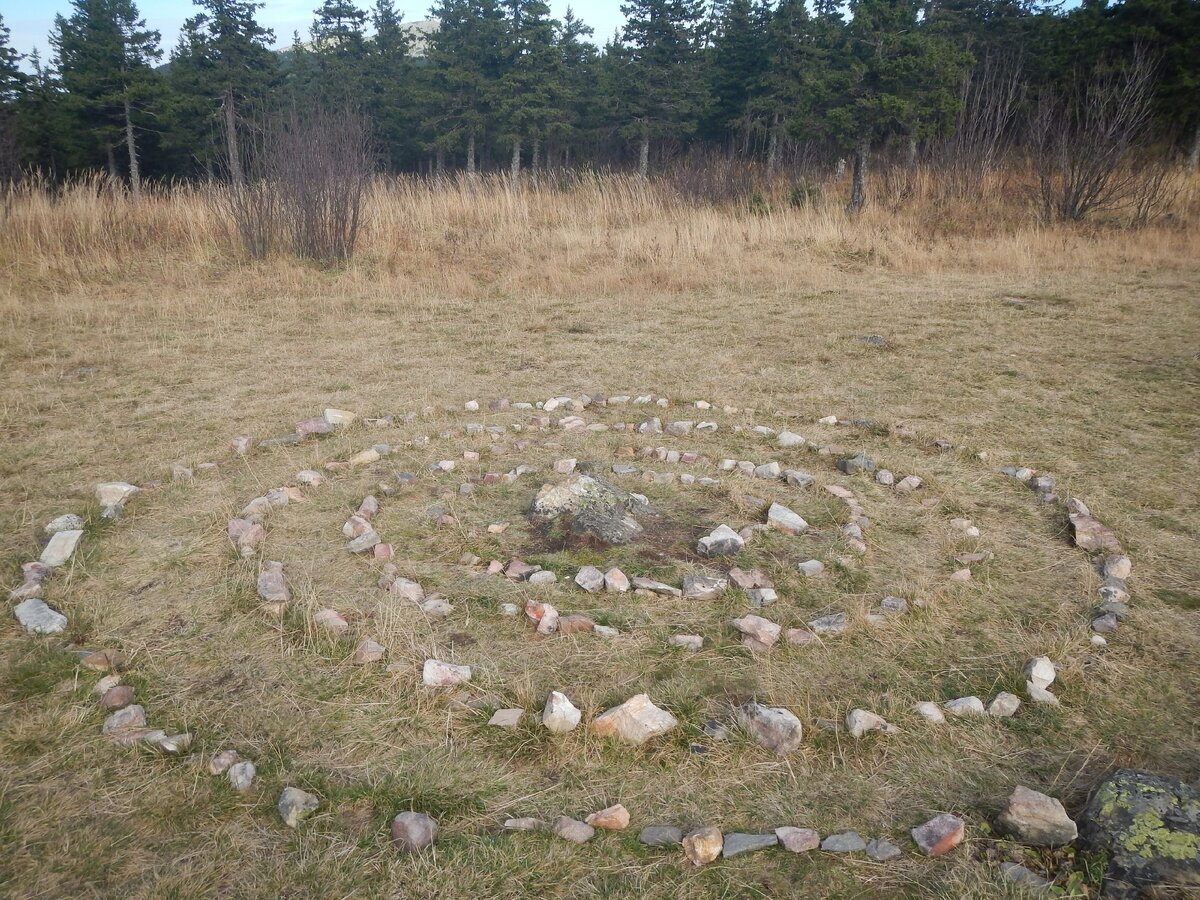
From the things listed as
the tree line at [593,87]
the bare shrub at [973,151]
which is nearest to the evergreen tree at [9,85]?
the tree line at [593,87]

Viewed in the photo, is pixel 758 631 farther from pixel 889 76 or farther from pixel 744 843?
pixel 889 76

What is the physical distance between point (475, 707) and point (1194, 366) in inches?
284

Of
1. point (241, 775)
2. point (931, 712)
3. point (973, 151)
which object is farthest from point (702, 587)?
point (973, 151)

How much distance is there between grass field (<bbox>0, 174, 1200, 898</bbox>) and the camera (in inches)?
90.6

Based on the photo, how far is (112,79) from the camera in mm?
25484

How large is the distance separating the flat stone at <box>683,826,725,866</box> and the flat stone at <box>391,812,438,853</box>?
71 centimetres

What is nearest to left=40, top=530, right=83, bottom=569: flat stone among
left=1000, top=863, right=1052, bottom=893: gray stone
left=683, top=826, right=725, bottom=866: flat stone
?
left=683, top=826, right=725, bottom=866: flat stone

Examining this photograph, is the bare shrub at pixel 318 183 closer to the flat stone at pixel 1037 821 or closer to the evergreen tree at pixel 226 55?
the flat stone at pixel 1037 821

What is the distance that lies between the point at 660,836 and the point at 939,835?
767mm

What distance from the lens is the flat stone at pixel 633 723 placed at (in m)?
2.69

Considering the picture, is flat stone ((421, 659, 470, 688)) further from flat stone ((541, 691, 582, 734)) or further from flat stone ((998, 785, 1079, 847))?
flat stone ((998, 785, 1079, 847))

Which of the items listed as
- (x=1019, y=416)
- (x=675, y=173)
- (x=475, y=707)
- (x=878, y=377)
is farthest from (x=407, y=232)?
(x=475, y=707)

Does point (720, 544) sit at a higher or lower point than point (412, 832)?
higher

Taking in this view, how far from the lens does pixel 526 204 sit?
46.6ft
